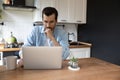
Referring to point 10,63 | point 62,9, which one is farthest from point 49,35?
point 62,9

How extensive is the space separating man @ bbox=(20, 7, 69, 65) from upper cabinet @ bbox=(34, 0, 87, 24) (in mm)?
1240

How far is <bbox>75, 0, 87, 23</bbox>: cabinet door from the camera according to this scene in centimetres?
341

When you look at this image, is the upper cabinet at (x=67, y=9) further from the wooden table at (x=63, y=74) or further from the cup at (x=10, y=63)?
the wooden table at (x=63, y=74)

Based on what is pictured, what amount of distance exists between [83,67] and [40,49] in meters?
0.49

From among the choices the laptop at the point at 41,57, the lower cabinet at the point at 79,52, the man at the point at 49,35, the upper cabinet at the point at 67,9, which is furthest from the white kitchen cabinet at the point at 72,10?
the laptop at the point at 41,57

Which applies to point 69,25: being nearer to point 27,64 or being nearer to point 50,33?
point 50,33

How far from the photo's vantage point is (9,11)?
3215 millimetres

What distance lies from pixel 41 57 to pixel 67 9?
212cm

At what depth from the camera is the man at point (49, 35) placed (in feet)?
A: 5.63

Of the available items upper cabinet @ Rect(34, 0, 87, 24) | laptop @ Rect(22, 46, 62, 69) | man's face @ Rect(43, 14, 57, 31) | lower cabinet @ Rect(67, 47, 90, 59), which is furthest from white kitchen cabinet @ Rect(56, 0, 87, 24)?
laptop @ Rect(22, 46, 62, 69)

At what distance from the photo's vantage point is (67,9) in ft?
10.8

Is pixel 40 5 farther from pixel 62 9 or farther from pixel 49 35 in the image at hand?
pixel 49 35

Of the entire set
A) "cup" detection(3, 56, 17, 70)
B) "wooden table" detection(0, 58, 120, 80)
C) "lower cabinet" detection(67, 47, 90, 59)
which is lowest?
"lower cabinet" detection(67, 47, 90, 59)

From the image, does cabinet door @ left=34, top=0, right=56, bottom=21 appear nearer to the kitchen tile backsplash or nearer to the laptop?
the kitchen tile backsplash
